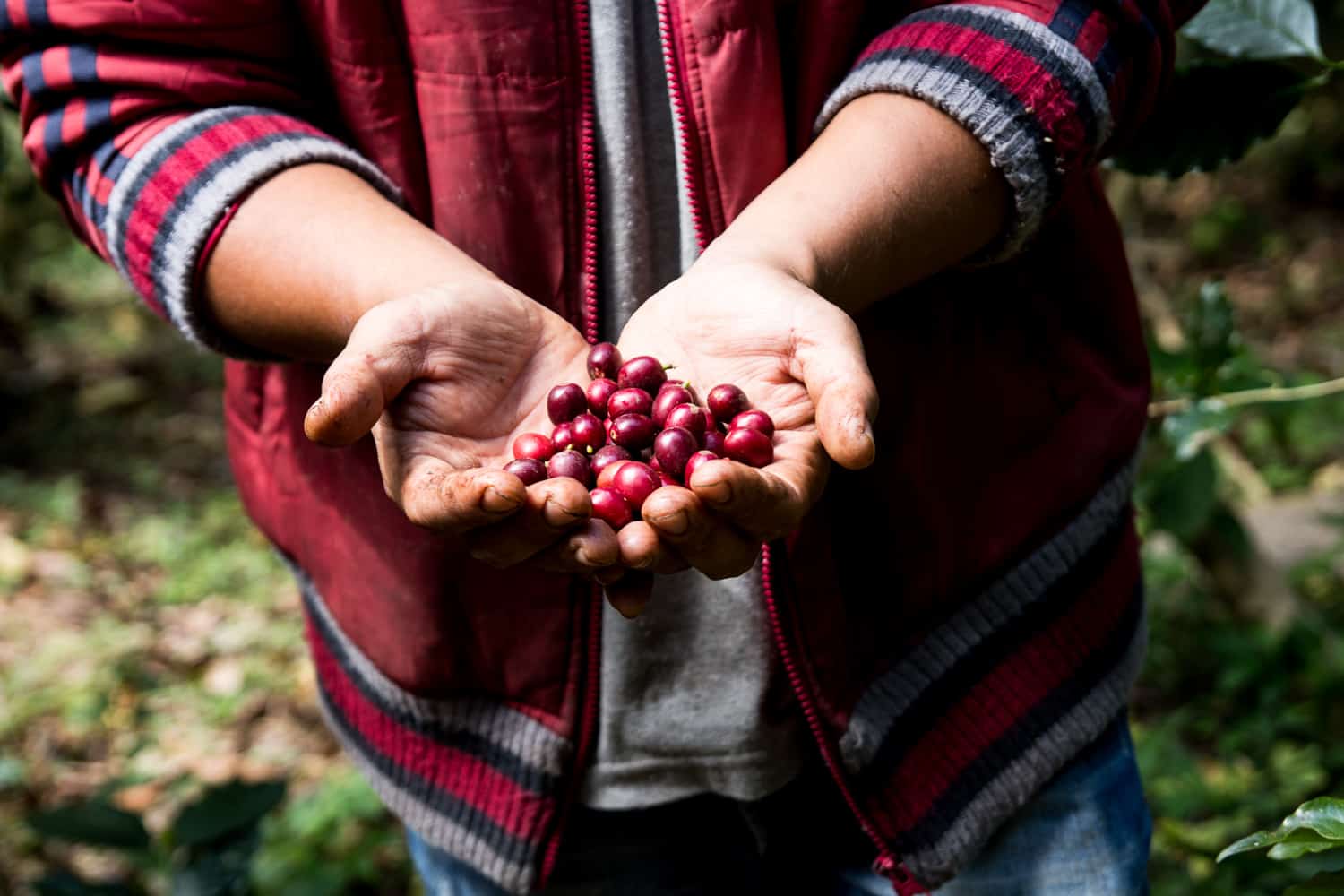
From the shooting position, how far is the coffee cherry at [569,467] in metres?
1.19

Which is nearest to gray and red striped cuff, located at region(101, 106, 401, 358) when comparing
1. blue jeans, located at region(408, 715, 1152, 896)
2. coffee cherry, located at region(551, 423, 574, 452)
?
coffee cherry, located at region(551, 423, 574, 452)

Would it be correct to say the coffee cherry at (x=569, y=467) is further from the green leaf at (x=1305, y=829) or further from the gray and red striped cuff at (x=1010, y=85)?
the green leaf at (x=1305, y=829)

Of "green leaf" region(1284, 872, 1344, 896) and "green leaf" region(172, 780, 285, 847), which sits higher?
"green leaf" region(1284, 872, 1344, 896)

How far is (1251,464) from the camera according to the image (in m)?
4.19

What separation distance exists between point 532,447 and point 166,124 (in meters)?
0.51

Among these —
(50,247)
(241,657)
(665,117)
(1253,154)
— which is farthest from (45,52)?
(1253,154)

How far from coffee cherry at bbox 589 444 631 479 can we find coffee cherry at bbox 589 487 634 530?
123mm

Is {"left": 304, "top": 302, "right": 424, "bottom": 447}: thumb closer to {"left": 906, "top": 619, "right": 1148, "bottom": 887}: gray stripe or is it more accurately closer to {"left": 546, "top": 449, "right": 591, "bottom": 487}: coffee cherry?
{"left": 546, "top": 449, "right": 591, "bottom": 487}: coffee cherry

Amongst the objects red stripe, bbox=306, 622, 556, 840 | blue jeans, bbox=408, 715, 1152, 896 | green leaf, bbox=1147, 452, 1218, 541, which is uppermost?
red stripe, bbox=306, 622, 556, 840

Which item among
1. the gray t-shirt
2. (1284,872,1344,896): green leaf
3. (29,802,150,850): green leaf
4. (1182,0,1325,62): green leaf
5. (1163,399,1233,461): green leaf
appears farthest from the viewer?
(29,802,150,850): green leaf

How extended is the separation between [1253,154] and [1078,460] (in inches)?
240

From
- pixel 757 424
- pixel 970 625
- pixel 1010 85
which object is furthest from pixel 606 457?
pixel 1010 85

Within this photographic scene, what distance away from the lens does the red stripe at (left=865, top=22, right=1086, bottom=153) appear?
1.14 meters

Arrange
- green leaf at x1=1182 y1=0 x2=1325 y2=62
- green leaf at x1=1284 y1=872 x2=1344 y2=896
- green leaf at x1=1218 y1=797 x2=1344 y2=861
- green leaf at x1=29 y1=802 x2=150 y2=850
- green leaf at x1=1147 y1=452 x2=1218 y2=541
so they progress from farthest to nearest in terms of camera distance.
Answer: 1. green leaf at x1=1147 y1=452 x2=1218 y2=541
2. green leaf at x1=29 y1=802 x2=150 y2=850
3. green leaf at x1=1182 y1=0 x2=1325 y2=62
4. green leaf at x1=1284 y1=872 x2=1344 y2=896
5. green leaf at x1=1218 y1=797 x2=1344 y2=861
